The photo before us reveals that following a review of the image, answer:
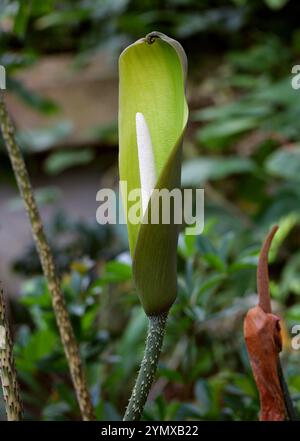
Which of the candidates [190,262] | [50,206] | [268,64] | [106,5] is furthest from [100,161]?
[190,262]

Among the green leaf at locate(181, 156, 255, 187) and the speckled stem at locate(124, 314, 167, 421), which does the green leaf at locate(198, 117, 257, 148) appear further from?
the speckled stem at locate(124, 314, 167, 421)

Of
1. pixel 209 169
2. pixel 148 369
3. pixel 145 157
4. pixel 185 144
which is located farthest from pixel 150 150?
pixel 185 144

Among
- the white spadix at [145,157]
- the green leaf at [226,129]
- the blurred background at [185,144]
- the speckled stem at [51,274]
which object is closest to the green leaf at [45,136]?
the blurred background at [185,144]

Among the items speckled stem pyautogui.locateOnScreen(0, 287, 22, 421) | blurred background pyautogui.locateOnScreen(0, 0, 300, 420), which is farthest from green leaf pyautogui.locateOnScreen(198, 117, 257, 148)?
speckled stem pyautogui.locateOnScreen(0, 287, 22, 421)

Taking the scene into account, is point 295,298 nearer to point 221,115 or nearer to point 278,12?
point 221,115

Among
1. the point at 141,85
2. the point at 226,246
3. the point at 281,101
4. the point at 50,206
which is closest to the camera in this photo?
the point at 141,85

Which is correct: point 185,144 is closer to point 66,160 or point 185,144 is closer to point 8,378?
point 66,160

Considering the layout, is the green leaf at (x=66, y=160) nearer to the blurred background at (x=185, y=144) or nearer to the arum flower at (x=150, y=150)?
the blurred background at (x=185, y=144)
